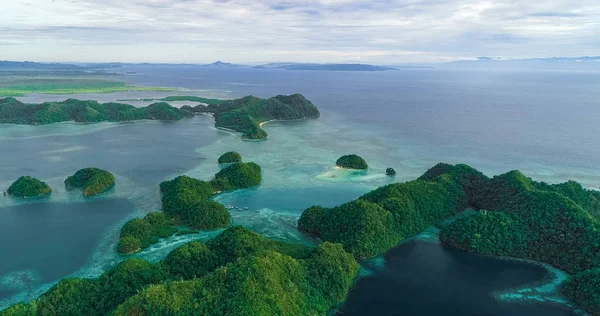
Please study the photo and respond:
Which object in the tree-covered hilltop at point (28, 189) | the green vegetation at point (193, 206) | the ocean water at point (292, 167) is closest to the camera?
the ocean water at point (292, 167)

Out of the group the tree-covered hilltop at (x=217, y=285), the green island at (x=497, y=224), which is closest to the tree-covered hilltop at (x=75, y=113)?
the green island at (x=497, y=224)

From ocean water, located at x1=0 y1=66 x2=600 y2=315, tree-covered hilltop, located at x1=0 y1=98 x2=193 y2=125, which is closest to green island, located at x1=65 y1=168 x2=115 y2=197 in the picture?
ocean water, located at x1=0 y1=66 x2=600 y2=315

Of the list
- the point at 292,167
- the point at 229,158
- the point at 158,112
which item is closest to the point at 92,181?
the point at 229,158

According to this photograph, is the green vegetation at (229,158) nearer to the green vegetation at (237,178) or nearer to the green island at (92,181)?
the green vegetation at (237,178)

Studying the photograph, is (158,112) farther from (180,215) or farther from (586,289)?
(586,289)

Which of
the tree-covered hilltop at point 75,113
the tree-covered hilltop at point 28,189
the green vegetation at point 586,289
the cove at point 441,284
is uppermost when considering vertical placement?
the tree-covered hilltop at point 75,113

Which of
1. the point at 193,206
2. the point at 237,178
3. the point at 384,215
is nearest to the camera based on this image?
the point at 384,215
